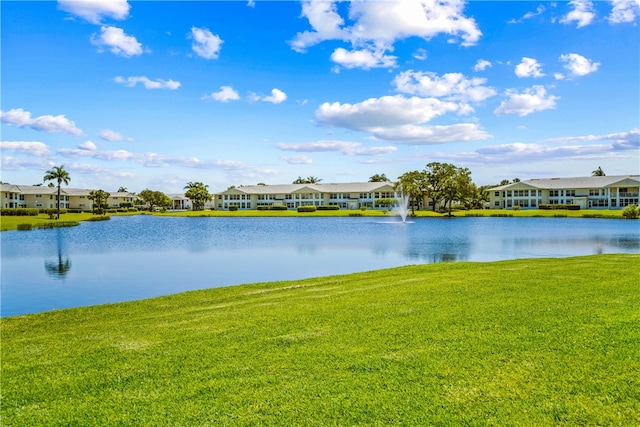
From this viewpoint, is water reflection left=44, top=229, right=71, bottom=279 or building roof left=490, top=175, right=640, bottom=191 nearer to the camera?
water reflection left=44, top=229, right=71, bottom=279

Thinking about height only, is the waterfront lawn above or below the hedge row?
below

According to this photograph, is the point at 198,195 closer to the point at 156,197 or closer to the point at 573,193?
the point at 156,197

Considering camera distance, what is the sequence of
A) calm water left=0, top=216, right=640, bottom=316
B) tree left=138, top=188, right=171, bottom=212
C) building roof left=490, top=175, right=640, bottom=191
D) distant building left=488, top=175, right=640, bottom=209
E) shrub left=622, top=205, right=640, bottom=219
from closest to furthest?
calm water left=0, top=216, right=640, bottom=316
shrub left=622, top=205, right=640, bottom=219
distant building left=488, top=175, right=640, bottom=209
building roof left=490, top=175, right=640, bottom=191
tree left=138, top=188, right=171, bottom=212

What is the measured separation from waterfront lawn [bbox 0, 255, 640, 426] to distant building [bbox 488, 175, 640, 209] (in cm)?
10070

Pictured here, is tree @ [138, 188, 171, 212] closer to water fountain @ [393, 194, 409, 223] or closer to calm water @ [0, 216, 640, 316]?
water fountain @ [393, 194, 409, 223]

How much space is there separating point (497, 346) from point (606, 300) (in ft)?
13.4

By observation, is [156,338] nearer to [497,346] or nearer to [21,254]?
[497,346]

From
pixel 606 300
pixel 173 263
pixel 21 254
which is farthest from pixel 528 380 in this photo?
pixel 21 254

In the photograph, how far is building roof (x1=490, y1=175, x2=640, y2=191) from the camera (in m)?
98.7

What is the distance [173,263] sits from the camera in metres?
26.3

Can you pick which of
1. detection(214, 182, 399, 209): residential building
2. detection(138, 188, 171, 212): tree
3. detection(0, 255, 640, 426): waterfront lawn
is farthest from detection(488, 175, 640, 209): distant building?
detection(0, 255, 640, 426): waterfront lawn

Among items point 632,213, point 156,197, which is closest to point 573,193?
point 632,213

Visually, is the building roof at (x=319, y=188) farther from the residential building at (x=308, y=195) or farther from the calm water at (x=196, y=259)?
the calm water at (x=196, y=259)

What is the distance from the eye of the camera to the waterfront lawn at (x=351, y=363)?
5395 mm
